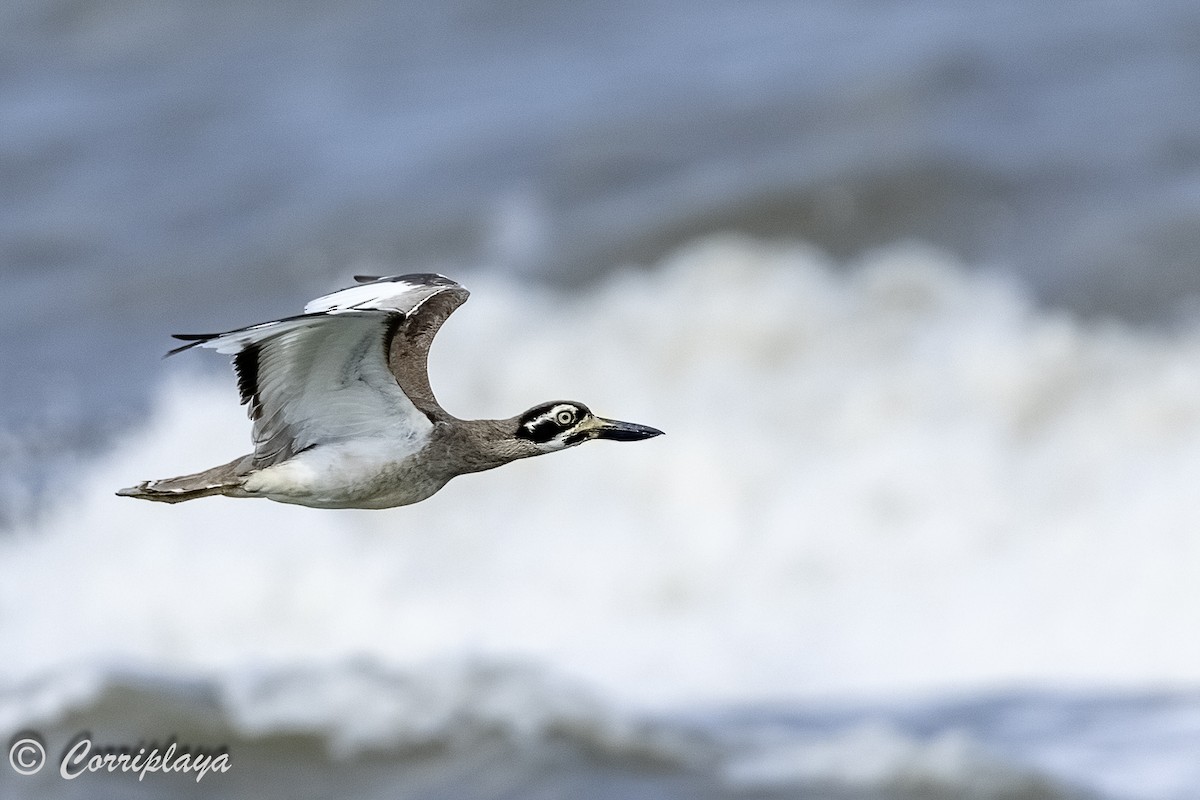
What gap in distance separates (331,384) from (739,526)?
13.5m

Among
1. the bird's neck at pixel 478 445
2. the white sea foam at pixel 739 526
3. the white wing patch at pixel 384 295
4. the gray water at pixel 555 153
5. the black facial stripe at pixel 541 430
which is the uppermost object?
the gray water at pixel 555 153

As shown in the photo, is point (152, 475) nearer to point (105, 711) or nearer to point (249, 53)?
point (105, 711)

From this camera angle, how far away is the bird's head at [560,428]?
1003cm

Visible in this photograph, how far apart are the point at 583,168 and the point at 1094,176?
26.9ft

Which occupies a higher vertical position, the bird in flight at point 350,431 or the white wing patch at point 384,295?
the white wing patch at point 384,295

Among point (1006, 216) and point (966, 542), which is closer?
point (966, 542)

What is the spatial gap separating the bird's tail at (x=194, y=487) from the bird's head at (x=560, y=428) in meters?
1.49

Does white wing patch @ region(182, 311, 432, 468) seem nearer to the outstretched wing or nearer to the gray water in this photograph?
the outstretched wing

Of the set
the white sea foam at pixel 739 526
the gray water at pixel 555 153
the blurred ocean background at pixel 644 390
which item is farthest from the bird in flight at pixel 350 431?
the gray water at pixel 555 153

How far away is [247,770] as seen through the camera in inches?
672

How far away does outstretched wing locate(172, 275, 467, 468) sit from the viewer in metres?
9.26

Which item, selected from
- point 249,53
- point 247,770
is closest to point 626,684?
point 247,770

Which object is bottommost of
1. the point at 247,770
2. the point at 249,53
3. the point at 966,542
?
the point at 247,770

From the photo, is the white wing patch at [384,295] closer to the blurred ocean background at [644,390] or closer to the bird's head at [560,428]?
the bird's head at [560,428]
